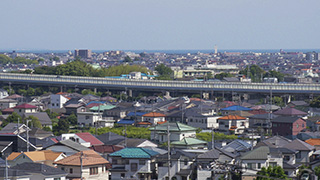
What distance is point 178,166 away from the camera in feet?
42.9

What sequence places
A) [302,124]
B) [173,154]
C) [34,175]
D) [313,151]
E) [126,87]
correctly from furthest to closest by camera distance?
1. [126,87]
2. [302,124]
3. [313,151]
4. [173,154]
5. [34,175]

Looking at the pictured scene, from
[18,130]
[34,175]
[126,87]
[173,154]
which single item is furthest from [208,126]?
[126,87]

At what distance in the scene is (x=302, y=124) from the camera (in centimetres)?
2027

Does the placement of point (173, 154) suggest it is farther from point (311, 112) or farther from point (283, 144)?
point (311, 112)

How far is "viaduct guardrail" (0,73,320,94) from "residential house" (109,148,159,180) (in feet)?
63.9

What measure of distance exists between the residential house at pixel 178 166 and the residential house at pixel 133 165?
0.61ft

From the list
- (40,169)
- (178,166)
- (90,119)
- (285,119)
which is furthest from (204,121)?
(40,169)

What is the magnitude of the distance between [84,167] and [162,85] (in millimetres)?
26247

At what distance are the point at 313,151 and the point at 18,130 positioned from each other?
7794mm

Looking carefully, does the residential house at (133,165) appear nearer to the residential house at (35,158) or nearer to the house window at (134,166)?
the house window at (134,166)

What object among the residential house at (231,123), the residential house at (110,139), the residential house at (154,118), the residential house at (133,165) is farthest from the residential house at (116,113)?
the residential house at (133,165)

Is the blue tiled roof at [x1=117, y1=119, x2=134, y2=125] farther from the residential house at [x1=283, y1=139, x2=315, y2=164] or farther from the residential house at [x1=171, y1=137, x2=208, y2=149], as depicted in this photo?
the residential house at [x1=283, y1=139, x2=315, y2=164]

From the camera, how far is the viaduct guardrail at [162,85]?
3447 cm

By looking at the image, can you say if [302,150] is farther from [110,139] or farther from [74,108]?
[74,108]
